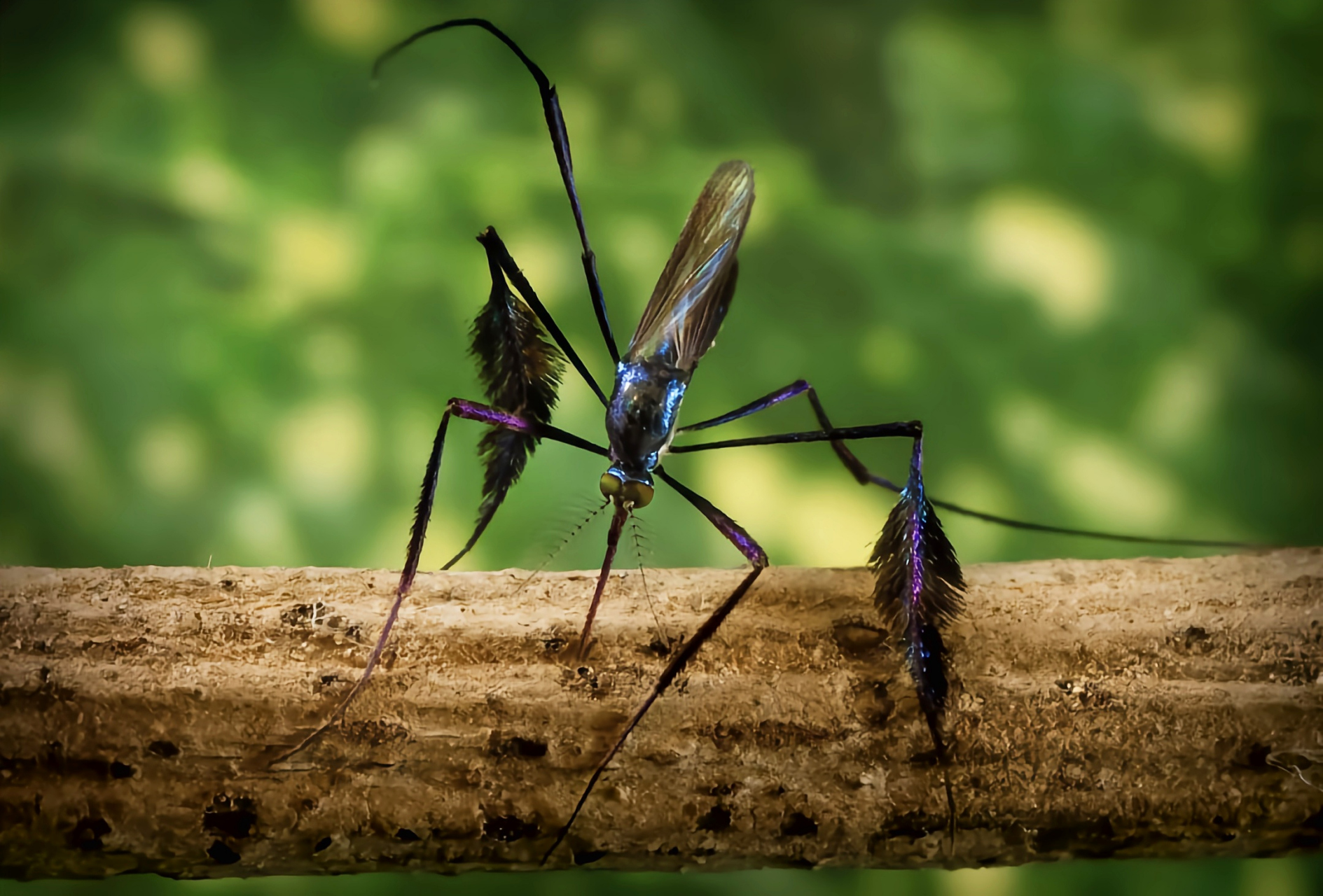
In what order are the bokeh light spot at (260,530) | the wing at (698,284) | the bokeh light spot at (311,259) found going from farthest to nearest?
the bokeh light spot at (311,259) → the bokeh light spot at (260,530) → the wing at (698,284)

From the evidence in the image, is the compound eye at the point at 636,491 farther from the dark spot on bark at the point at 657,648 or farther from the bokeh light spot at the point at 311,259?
the bokeh light spot at the point at 311,259

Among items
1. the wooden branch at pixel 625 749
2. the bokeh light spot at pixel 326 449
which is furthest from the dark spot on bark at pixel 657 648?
the bokeh light spot at pixel 326 449

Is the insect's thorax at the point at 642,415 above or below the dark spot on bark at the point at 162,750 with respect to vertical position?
above

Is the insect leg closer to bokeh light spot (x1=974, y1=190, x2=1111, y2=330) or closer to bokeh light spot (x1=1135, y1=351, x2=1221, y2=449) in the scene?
bokeh light spot (x1=974, y1=190, x2=1111, y2=330)

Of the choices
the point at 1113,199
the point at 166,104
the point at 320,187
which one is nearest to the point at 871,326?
the point at 1113,199

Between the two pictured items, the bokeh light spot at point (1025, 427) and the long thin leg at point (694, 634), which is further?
the bokeh light spot at point (1025, 427)

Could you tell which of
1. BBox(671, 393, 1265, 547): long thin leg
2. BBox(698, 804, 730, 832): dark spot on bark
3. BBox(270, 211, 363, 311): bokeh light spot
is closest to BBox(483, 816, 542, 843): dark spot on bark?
BBox(698, 804, 730, 832): dark spot on bark
